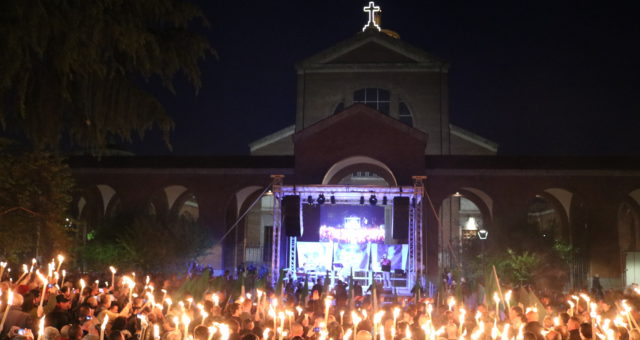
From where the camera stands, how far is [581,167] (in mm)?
29031

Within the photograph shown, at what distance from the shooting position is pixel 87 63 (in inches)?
300

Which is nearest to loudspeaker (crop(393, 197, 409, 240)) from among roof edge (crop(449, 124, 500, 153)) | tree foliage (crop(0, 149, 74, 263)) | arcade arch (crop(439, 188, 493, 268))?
arcade arch (crop(439, 188, 493, 268))

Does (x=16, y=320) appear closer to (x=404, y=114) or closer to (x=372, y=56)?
(x=372, y=56)

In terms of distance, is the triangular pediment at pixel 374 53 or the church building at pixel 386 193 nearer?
the church building at pixel 386 193

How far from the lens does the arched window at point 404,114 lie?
4005 centimetres

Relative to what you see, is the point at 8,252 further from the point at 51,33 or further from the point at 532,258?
the point at 532,258

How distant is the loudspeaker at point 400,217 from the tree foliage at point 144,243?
8912 millimetres

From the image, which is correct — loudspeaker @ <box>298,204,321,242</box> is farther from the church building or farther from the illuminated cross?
the illuminated cross

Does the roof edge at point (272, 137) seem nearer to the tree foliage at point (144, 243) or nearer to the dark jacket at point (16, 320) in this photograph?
the tree foliage at point (144, 243)

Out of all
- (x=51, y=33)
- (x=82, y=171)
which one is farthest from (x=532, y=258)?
(x=82, y=171)

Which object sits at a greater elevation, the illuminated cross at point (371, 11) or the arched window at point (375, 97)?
the illuminated cross at point (371, 11)

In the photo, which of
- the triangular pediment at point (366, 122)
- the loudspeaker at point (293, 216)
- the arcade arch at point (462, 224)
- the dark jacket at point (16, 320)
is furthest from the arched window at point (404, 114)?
the dark jacket at point (16, 320)

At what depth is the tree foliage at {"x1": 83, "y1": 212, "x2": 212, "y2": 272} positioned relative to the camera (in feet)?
76.1

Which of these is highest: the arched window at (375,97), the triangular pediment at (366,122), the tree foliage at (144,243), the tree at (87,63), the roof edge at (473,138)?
the arched window at (375,97)
